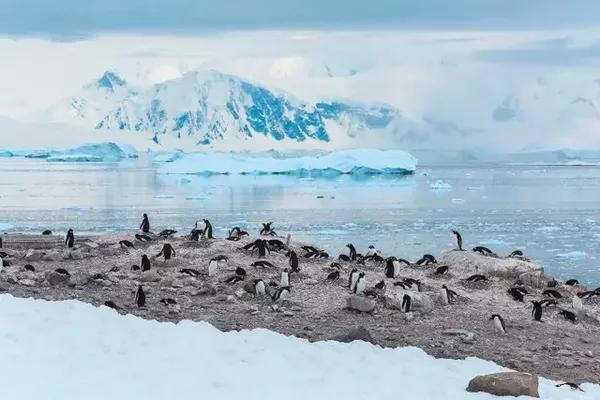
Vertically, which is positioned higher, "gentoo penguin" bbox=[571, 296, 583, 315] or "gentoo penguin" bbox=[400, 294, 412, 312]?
"gentoo penguin" bbox=[400, 294, 412, 312]

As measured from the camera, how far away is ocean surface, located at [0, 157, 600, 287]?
2738 cm

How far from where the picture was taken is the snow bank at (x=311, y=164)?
75.4 m

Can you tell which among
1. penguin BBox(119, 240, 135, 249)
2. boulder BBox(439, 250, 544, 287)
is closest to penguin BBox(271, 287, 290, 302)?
boulder BBox(439, 250, 544, 287)

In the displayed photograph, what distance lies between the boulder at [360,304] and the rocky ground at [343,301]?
1cm

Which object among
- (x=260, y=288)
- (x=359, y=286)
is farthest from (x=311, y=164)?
(x=260, y=288)

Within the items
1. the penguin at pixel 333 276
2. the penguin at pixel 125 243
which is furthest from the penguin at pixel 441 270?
the penguin at pixel 125 243

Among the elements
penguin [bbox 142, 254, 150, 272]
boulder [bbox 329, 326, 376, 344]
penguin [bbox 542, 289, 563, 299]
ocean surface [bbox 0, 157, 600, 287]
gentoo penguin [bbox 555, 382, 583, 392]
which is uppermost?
penguin [bbox 142, 254, 150, 272]

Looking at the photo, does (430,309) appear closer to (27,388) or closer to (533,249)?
(27,388)

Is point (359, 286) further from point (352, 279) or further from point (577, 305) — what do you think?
point (577, 305)

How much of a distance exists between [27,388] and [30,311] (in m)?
2.18

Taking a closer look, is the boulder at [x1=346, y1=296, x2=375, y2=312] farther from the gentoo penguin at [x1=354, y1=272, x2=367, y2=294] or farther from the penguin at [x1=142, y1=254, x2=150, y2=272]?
the penguin at [x1=142, y1=254, x2=150, y2=272]

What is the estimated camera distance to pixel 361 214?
3962 cm

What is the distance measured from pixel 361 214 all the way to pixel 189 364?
3164cm

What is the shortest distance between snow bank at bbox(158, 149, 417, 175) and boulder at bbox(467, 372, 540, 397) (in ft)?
217
